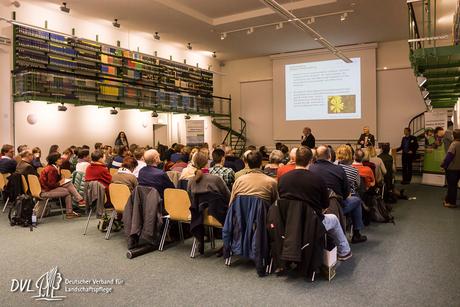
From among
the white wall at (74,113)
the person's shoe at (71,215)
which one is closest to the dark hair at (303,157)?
the person's shoe at (71,215)

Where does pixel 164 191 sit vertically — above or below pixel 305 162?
below

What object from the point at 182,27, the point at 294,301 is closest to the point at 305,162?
the point at 294,301

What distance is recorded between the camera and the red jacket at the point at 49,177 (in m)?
5.73

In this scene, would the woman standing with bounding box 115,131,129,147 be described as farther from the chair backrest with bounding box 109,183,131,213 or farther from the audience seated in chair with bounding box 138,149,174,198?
the audience seated in chair with bounding box 138,149,174,198

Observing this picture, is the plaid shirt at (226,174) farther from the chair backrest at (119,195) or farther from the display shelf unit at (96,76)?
the display shelf unit at (96,76)

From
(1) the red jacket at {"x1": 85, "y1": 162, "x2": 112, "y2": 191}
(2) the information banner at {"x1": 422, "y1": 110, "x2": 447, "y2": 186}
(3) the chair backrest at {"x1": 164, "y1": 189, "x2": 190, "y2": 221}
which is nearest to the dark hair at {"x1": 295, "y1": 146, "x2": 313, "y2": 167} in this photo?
(3) the chair backrest at {"x1": 164, "y1": 189, "x2": 190, "y2": 221}

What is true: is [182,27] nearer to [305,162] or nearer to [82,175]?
[82,175]

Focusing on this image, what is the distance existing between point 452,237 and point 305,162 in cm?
264

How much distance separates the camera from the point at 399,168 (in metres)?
11.8

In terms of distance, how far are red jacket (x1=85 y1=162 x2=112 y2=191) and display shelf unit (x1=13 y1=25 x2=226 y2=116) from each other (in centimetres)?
367

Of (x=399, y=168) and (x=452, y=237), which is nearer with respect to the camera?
(x=452, y=237)

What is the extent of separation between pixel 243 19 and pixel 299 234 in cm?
785

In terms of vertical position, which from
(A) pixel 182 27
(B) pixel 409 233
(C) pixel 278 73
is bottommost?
(B) pixel 409 233

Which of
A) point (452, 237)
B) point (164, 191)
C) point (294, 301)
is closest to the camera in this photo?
point (294, 301)
